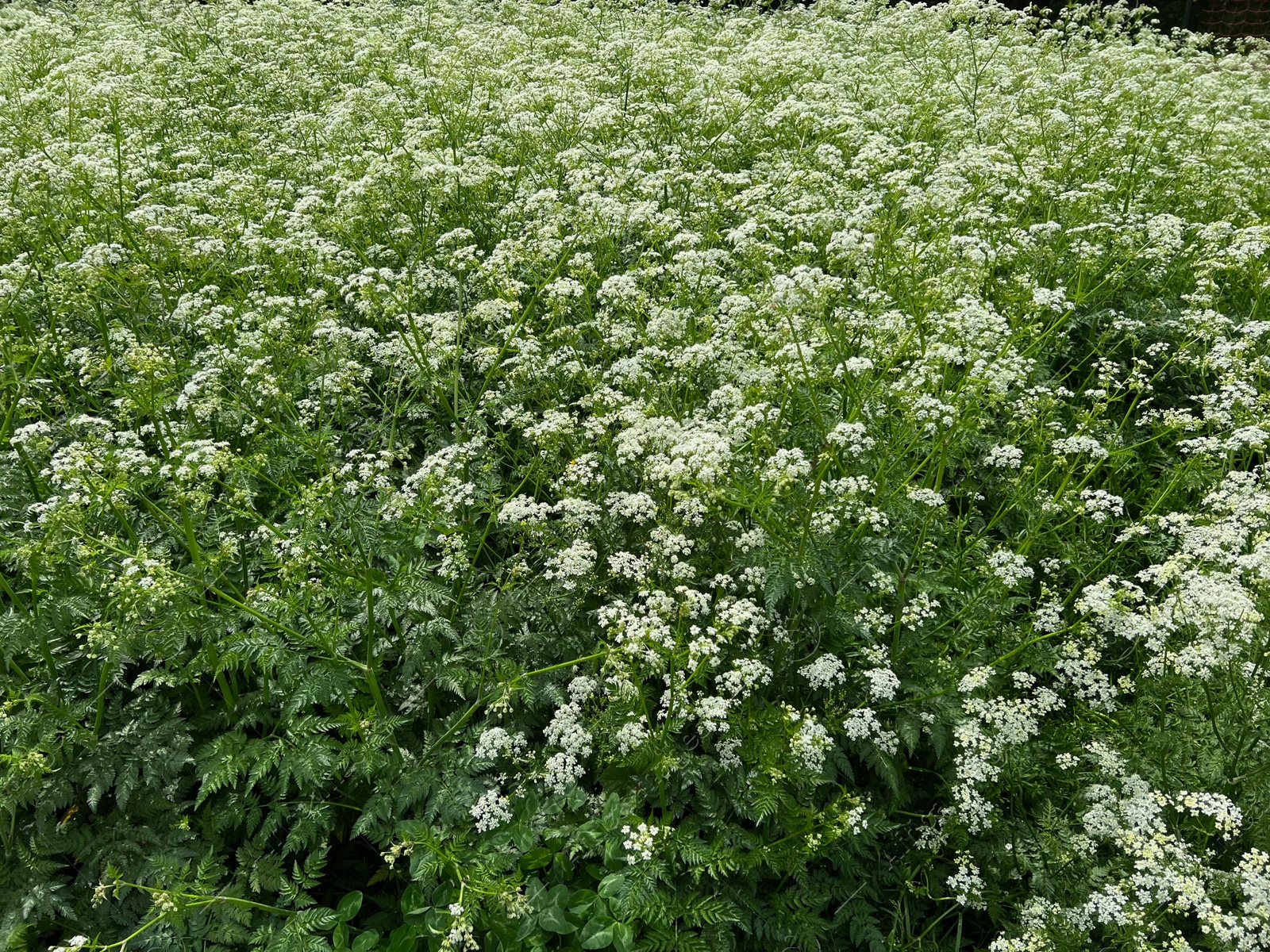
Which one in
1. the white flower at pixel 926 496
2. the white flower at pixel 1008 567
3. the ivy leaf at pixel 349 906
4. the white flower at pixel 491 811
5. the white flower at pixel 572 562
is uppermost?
the white flower at pixel 926 496

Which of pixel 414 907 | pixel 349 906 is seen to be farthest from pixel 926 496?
pixel 349 906

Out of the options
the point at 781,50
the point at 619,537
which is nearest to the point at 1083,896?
the point at 619,537

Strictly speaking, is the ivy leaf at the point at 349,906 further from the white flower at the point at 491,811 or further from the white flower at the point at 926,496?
the white flower at the point at 926,496

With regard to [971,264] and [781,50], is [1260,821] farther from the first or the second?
[781,50]

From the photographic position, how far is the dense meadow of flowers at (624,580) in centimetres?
352

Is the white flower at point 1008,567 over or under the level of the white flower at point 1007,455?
under

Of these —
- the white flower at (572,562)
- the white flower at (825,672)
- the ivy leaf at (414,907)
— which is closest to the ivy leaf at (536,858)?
the ivy leaf at (414,907)

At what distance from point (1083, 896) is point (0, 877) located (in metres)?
4.93

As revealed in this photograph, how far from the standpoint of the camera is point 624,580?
15.3 ft

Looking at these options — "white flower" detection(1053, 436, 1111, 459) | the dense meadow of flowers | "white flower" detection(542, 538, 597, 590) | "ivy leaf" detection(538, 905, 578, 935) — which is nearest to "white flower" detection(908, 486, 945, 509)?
the dense meadow of flowers

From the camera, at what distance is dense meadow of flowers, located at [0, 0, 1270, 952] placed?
11.6ft

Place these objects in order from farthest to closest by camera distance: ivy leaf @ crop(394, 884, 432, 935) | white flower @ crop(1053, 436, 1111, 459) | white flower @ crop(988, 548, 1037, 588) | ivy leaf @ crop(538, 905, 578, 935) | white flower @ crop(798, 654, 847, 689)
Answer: white flower @ crop(1053, 436, 1111, 459), white flower @ crop(988, 548, 1037, 588), white flower @ crop(798, 654, 847, 689), ivy leaf @ crop(394, 884, 432, 935), ivy leaf @ crop(538, 905, 578, 935)

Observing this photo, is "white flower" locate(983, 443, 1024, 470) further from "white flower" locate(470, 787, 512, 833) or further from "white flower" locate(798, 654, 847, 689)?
"white flower" locate(470, 787, 512, 833)

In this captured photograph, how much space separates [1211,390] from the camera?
6.23 metres
